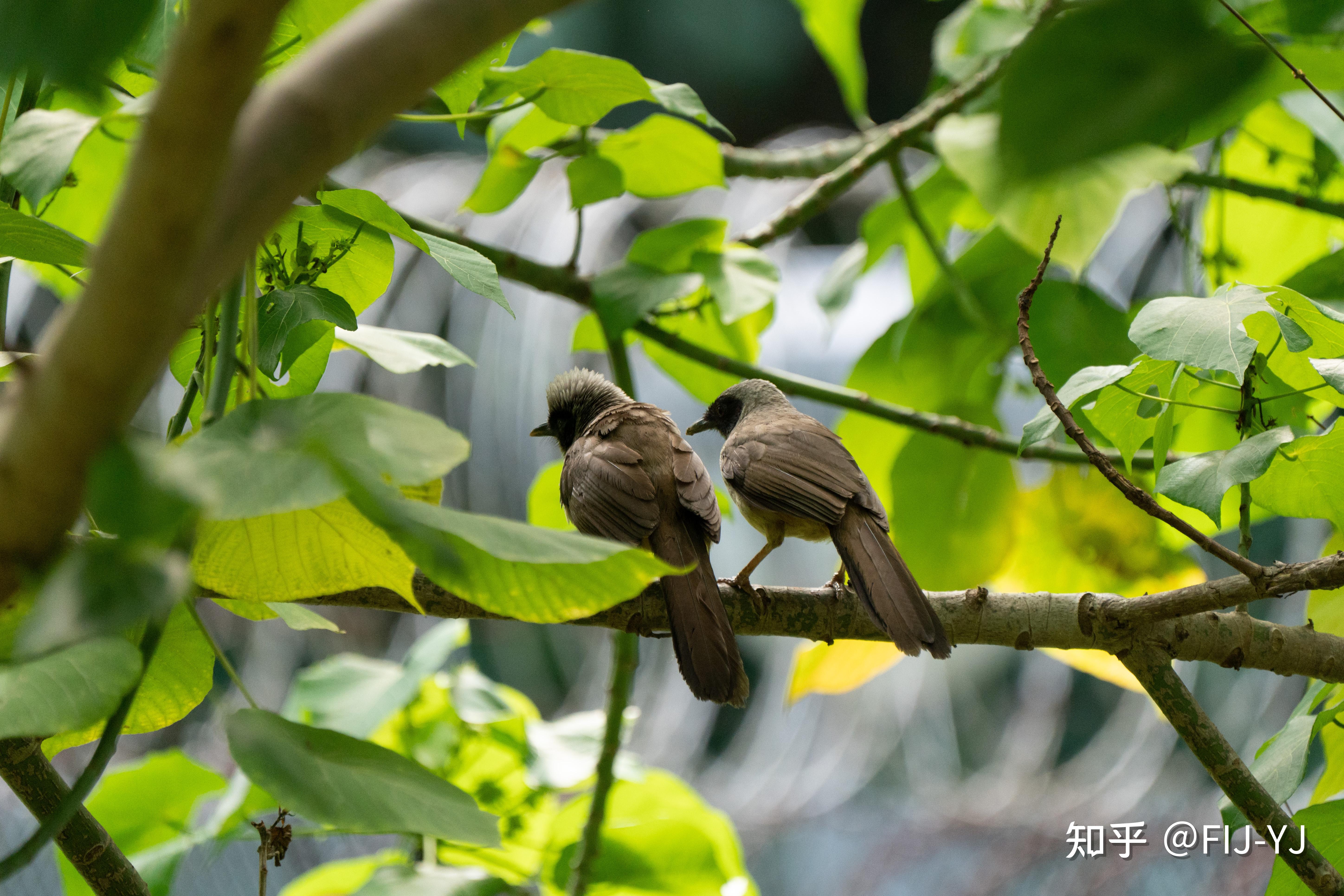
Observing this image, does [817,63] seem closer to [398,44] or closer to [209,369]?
[209,369]

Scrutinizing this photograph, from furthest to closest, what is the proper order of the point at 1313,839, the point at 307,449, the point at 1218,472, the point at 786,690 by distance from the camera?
1. the point at 786,690
2. the point at 1313,839
3. the point at 1218,472
4. the point at 307,449

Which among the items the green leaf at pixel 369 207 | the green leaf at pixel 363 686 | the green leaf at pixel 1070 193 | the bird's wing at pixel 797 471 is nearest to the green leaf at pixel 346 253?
the green leaf at pixel 369 207

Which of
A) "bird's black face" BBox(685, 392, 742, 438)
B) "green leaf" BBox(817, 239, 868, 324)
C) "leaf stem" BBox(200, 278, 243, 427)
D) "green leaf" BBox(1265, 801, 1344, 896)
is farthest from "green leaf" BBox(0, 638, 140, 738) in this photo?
"green leaf" BBox(817, 239, 868, 324)

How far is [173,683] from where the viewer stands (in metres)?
0.70

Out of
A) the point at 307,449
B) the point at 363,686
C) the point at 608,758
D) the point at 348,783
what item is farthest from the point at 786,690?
the point at 307,449

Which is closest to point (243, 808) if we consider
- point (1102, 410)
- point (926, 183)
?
point (1102, 410)

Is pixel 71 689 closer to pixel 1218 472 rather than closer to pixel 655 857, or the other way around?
pixel 1218 472

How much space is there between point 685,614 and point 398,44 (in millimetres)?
Answer: 773

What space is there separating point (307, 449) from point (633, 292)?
96cm

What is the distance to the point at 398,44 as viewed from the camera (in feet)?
0.72

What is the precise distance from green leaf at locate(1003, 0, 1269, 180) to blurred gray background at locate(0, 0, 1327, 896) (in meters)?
1.46

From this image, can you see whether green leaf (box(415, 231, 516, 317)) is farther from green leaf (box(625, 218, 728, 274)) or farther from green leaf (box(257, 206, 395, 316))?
green leaf (box(625, 218, 728, 274))

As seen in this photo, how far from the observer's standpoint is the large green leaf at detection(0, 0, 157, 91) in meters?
0.23

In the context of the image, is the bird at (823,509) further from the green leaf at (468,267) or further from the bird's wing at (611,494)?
the green leaf at (468,267)
